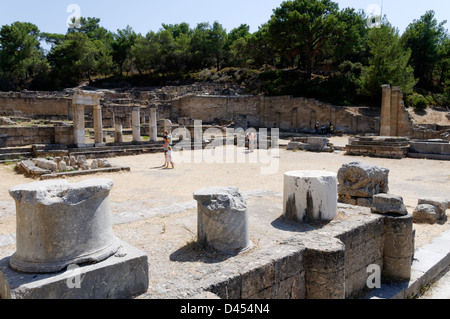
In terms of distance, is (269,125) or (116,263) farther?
(269,125)

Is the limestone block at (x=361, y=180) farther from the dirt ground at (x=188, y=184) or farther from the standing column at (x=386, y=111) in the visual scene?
the standing column at (x=386, y=111)

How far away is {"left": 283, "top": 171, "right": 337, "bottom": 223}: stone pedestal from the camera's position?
5.61 meters

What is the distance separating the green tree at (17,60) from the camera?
42500mm

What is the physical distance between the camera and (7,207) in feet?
25.5

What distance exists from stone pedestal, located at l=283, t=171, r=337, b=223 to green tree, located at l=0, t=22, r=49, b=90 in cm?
4679

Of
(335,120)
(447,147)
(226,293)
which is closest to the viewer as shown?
(226,293)

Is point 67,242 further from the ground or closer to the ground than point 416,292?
further from the ground

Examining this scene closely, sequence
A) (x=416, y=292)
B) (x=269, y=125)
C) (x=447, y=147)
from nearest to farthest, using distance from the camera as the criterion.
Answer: (x=416, y=292) < (x=447, y=147) < (x=269, y=125)

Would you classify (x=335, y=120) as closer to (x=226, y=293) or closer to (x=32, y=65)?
(x=226, y=293)

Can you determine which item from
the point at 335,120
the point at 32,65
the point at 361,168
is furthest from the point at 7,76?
the point at 361,168

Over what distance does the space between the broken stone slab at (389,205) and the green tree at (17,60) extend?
47664 mm

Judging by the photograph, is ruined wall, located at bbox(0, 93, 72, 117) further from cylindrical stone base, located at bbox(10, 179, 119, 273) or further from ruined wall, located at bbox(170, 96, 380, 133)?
cylindrical stone base, located at bbox(10, 179, 119, 273)

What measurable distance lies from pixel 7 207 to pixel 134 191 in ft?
10.1

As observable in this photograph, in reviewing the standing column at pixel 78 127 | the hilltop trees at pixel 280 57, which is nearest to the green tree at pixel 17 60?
the hilltop trees at pixel 280 57
